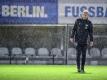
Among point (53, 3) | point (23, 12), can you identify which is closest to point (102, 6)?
point (53, 3)

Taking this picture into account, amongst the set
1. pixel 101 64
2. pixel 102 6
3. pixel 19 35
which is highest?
pixel 102 6

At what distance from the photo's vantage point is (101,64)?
1711cm

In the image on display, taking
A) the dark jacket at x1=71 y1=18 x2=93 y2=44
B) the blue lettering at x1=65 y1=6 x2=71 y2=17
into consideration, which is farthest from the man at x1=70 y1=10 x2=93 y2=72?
the blue lettering at x1=65 y1=6 x2=71 y2=17

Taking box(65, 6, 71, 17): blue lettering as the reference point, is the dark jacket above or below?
below

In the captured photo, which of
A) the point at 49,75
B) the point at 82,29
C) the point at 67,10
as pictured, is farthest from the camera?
the point at 67,10

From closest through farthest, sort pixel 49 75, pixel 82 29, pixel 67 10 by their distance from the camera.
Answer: pixel 49 75 → pixel 82 29 → pixel 67 10

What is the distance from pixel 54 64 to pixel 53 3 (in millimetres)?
2351

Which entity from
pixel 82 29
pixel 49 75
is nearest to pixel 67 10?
pixel 82 29

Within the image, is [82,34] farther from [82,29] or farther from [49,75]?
[49,75]

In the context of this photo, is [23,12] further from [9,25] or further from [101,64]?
[101,64]

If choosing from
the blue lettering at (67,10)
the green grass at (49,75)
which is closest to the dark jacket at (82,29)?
the green grass at (49,75)

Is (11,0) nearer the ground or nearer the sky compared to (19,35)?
nearer the sky

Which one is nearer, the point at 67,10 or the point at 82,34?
the point at 82,34

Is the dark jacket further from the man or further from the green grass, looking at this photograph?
the green grass
